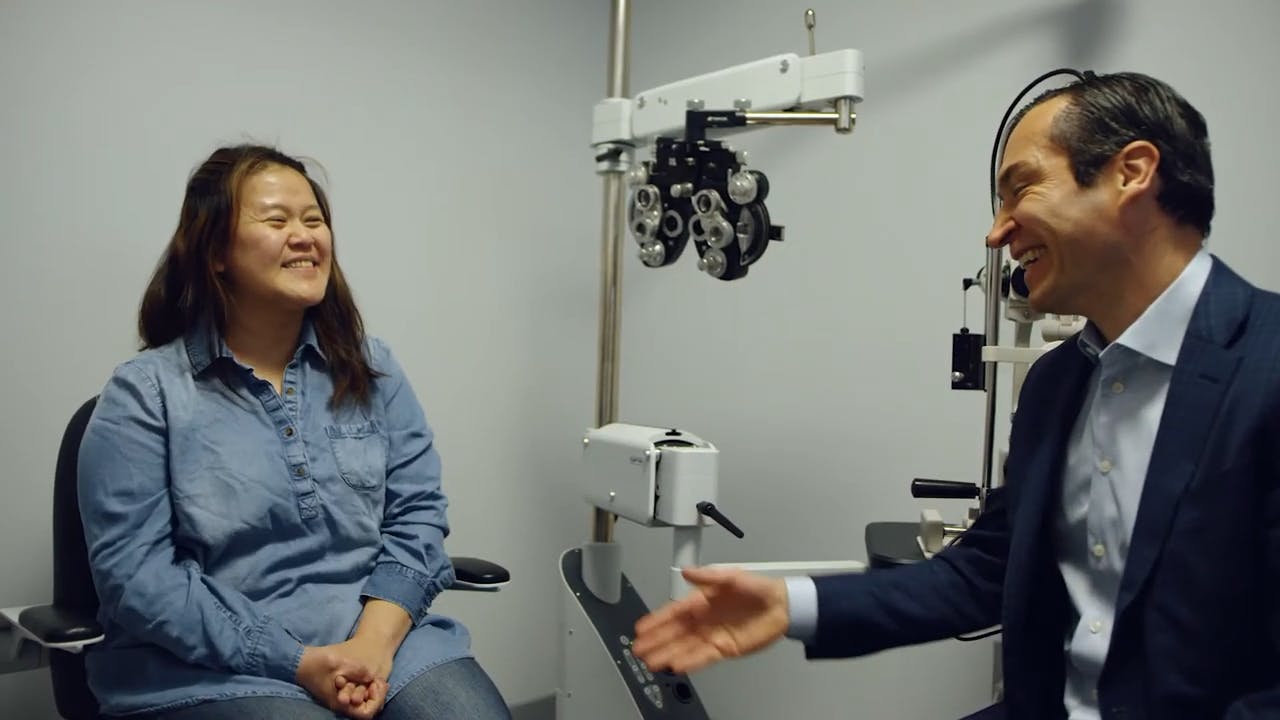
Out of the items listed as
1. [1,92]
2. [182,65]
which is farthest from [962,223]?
[1,92]

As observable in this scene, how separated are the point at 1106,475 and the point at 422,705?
0.98 meters

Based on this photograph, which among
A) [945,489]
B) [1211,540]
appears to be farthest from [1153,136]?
[945,489]

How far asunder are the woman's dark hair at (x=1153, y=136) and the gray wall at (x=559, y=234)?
905 mm

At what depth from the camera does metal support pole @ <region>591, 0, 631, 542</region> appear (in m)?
2.30

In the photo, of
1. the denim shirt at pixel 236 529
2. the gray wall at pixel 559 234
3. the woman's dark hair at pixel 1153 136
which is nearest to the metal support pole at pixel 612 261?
the gray wall at pixel 559 234

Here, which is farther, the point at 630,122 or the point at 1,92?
the point at 630,122

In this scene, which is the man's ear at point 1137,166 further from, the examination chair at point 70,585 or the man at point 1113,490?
the examination chair at point 70,585

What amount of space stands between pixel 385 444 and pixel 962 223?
132cm

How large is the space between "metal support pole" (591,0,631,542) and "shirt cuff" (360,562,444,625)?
76 centimetres

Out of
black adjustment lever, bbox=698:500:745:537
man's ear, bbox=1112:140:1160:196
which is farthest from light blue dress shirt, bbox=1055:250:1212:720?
black adjustment lever, bbox=698:500:745:537

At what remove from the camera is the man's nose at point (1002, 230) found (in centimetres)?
127

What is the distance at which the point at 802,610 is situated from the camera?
126 cm

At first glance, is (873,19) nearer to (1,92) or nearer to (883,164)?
(883,164)

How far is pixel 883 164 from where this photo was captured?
2379 mm
